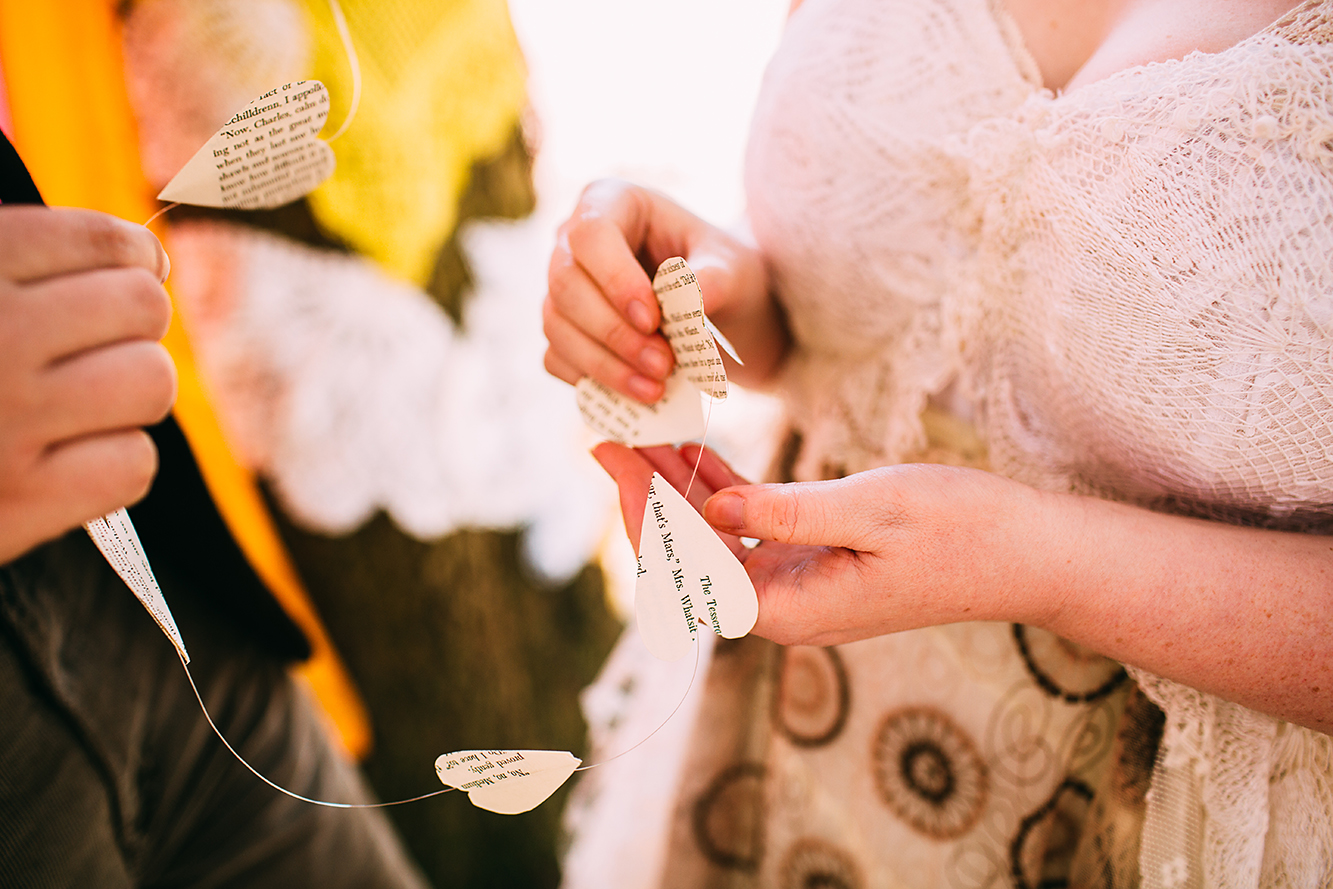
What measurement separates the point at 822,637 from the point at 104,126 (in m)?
0.90

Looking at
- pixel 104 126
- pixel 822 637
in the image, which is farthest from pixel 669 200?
pixel 104 126

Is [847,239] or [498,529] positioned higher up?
[847,239]

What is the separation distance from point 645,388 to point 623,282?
0.28 ft

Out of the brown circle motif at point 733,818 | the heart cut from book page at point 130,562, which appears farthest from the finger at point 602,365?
the brown circle motif at point 733,818

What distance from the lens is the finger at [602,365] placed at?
0.50m

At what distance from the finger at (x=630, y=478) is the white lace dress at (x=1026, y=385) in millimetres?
249

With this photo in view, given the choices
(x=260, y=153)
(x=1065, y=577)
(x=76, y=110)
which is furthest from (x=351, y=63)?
(x=1065, y=577)

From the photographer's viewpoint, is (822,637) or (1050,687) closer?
(822,637)

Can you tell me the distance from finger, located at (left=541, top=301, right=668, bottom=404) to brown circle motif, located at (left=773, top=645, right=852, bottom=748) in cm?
31

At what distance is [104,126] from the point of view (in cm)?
68

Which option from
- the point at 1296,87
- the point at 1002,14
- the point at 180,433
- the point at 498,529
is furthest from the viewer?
the point at 498,529

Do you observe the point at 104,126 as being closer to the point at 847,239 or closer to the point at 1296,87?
the point at 847,239

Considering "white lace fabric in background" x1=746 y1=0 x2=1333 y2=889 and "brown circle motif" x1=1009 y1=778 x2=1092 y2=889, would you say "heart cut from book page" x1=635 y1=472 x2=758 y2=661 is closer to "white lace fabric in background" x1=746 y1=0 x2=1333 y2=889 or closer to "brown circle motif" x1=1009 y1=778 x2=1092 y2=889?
"white lace fabric in background" x1=746 y1=0 x2=1333 y2=889

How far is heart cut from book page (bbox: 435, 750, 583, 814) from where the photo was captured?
16.5 inches
